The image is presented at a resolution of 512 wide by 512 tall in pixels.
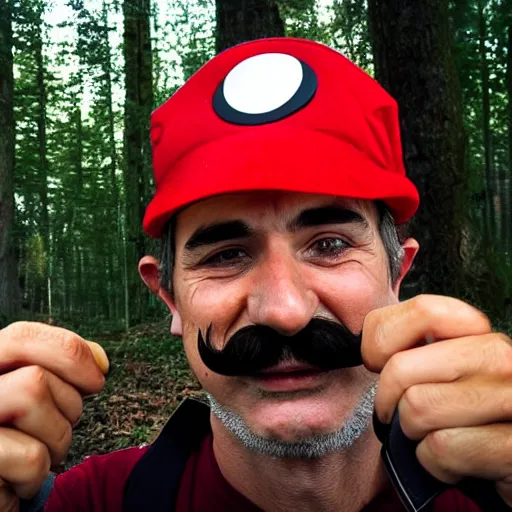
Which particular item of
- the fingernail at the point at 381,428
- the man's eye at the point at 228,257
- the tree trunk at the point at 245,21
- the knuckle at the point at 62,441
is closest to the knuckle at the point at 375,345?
the fingernail at the point at 381,428

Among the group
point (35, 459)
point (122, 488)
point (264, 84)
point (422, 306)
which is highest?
point (264, 84)

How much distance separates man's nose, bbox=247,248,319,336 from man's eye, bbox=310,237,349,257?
0.11 metres

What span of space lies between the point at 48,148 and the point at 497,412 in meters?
27.1

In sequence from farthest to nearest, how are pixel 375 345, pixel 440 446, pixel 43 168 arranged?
pixel 43 168, pixel 375 345, pixel 440 446

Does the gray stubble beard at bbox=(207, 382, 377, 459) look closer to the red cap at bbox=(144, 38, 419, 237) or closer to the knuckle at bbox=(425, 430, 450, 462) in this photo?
the knuckle at bbox=(425, 430, 450, 462)

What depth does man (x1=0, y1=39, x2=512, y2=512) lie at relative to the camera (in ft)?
4.81

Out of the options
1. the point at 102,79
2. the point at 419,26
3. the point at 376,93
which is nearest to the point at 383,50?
the point at 419,26

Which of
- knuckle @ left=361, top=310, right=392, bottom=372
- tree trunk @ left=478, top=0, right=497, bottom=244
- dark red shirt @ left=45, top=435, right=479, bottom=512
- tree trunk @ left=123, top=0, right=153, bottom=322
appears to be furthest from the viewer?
tree trunk @ left=478, top=0, right=497, bottom=244

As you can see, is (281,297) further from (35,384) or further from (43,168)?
(43,168)

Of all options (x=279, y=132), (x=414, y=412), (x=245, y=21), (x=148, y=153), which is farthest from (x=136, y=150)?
(x=414, y=412)

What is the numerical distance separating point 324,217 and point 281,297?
35cm

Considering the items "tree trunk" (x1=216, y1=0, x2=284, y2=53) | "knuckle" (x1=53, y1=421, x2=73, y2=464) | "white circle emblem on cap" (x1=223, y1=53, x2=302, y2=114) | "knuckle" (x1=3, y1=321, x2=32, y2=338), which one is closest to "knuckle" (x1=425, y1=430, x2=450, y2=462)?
"knuckle" (x1=53, y1=421, x2=73, y2=464)

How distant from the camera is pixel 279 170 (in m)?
1.75

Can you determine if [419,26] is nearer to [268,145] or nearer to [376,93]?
[376,93]
